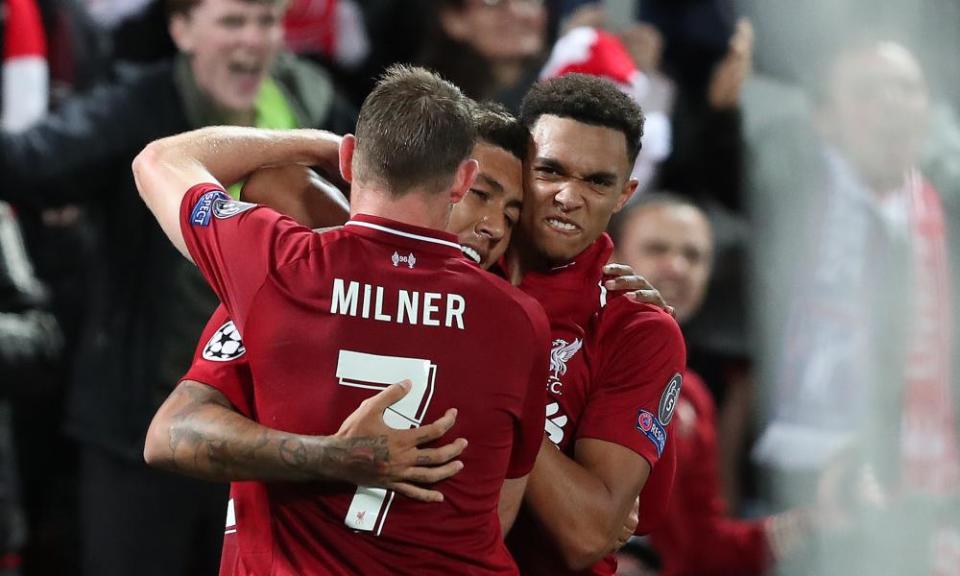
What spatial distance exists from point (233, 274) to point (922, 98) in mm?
2850

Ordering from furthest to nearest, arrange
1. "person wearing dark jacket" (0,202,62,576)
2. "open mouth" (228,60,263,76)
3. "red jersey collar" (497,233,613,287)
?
"open mouth" (228,60,263,76)
"person wearing dark jacket" (0,202,62,576)
"red jersey collar" (497,233,613,287)

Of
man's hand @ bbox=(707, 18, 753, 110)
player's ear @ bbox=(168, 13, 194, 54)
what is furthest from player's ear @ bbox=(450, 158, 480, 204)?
man's hand @ bbox=(707, 18, 753, 110)

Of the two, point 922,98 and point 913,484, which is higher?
point 922,98

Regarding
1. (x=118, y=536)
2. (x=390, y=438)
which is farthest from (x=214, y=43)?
(x=390, y=438)

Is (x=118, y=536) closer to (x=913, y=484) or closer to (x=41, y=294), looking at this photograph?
(x=41, y=294)

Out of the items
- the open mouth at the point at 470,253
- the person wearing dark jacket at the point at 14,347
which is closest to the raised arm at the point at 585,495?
the open mouth at the point at 470,253

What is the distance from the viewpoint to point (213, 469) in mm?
2332

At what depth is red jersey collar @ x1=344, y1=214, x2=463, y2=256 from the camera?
2.32 metres

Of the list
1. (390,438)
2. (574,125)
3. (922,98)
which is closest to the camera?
(390,438)

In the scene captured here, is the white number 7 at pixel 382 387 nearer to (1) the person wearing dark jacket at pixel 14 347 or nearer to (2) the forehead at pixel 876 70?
(1) the person wearing dark jacket at pixel 14 347

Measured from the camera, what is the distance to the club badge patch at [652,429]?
8.72 feet

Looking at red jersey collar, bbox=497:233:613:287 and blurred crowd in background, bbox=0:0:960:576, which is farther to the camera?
blurred crowd in background, bbox=0:0:960:576

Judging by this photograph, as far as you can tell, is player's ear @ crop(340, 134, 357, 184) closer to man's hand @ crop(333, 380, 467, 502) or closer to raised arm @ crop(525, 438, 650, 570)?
man's hand @ crop(333, 380, 467, 502)

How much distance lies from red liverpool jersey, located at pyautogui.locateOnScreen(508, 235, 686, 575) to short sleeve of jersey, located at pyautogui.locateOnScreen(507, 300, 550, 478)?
0.20 meters
